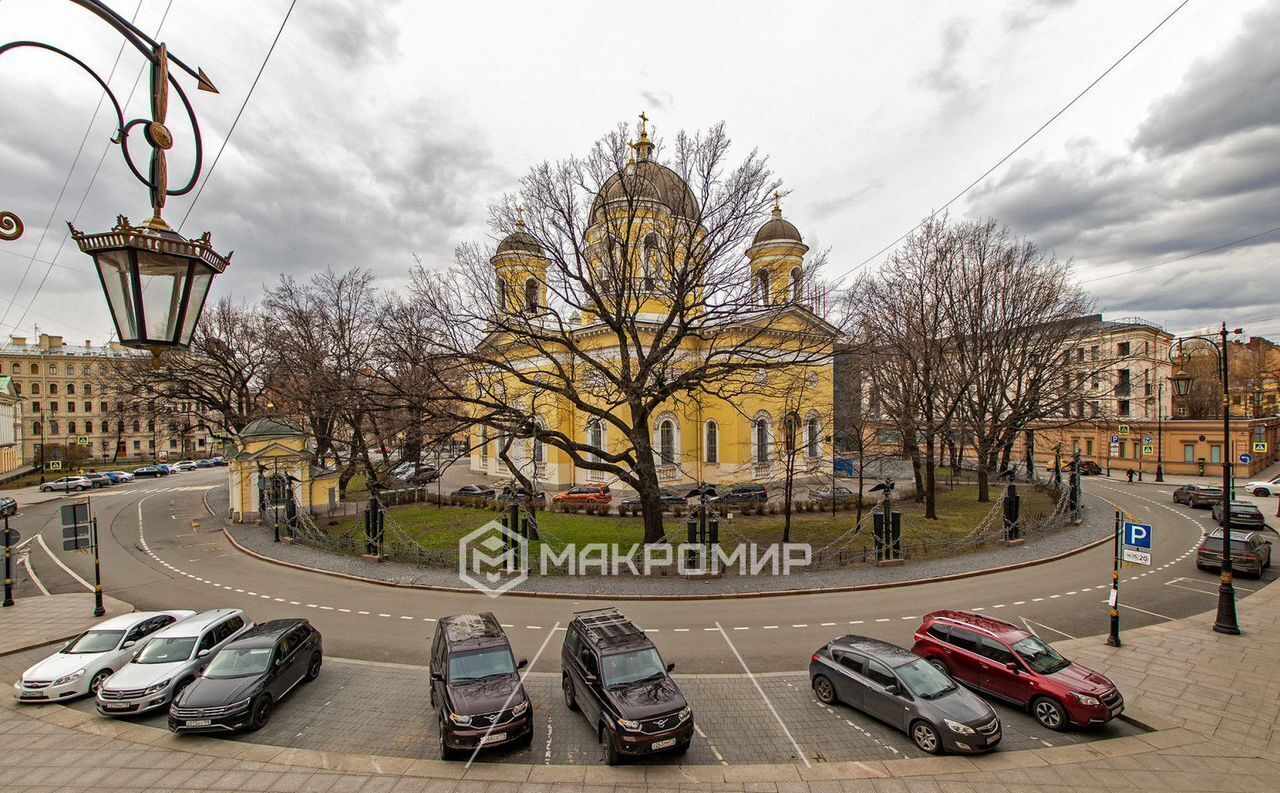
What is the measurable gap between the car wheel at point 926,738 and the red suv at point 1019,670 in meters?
1.25

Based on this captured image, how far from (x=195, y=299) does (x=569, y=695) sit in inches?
346

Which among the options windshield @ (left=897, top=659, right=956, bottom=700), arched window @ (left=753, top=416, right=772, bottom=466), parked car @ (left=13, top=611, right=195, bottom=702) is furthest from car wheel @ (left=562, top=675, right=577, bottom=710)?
arched window @ (left=753, top=416, right=772, bottom=466)

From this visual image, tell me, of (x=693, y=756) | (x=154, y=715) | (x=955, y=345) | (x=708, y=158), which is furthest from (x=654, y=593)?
(x=955, y=345)

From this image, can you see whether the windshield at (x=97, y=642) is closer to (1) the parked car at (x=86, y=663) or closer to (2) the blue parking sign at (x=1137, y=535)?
(1) the parked car at (x=86, y=663)

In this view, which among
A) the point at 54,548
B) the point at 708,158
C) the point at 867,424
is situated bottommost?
the point at 54,548

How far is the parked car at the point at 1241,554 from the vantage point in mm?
18094

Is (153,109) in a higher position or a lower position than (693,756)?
higher

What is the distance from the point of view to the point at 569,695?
9.98 m

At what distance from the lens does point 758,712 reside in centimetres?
975

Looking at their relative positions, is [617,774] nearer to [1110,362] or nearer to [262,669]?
[262,669]

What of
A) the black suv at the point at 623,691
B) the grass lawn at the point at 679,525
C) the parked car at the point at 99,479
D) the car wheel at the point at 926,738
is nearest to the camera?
the black suv at the point at 623,691

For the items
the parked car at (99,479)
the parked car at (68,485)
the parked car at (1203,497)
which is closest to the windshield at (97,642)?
the parked car at (1203,497)

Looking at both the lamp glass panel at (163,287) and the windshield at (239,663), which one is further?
the windshield at (239,663)

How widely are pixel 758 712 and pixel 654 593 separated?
6858 millimetres
